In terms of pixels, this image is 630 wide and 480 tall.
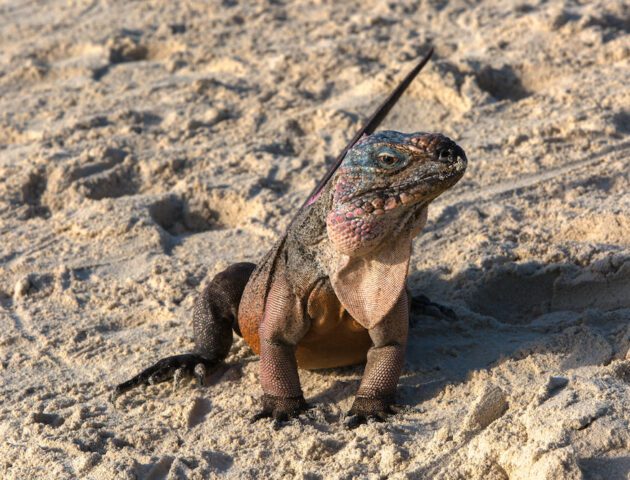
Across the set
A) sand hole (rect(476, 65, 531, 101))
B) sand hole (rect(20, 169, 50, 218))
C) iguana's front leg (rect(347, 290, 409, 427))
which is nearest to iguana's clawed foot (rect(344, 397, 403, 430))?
iguana's front leg (rect(347, 290, 409, 427))

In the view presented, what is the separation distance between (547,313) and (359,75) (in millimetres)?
2941

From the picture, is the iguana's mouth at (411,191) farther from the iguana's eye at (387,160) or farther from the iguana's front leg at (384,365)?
the iguana's front leg at (384,365)

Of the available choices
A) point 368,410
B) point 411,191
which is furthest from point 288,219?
point 411,191

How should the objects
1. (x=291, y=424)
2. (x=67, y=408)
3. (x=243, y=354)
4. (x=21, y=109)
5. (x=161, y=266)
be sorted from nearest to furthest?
(x=291, y=424) < (x=67, y=408) < (x=243, y=354) < (x=161, y=266) < (x=21, y=109)

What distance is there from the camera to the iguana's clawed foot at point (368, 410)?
3.72m

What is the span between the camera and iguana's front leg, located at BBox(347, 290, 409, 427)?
3.78 m

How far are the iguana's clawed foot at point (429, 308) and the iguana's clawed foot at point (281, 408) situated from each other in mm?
881

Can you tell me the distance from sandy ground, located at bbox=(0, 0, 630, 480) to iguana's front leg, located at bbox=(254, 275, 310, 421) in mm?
105

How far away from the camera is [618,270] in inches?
181

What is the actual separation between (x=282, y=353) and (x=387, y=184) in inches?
31.5

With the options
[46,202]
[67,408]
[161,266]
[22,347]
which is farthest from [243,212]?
[67,408]

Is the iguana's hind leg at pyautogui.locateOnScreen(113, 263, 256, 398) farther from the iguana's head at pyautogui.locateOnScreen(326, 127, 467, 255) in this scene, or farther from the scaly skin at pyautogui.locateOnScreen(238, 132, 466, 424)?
the iguana's head at pyautogui.locateOnScreen(326, 127, 467, 255)

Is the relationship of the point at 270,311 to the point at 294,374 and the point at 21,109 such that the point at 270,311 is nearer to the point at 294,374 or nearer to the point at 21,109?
the point at 294,374

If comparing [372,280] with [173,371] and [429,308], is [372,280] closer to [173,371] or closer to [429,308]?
[429,308]
